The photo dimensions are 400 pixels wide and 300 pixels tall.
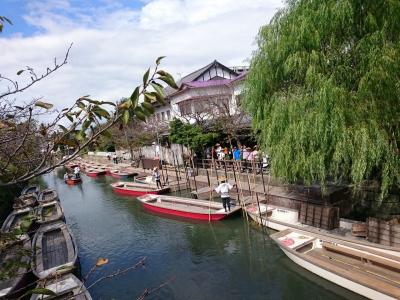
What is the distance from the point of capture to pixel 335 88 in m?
8.45

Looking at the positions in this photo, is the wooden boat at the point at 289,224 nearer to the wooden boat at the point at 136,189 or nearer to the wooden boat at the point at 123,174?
the wooden boat at the point at 136,189

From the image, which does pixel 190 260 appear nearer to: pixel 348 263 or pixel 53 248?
pixel 53 248

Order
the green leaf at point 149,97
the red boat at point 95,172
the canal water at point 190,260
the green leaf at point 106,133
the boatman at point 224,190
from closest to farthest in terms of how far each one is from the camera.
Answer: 1. the green leaf at point 149,97
2. the green leaf at point 106,133
3. the canal water at point 190,260
4. the boatman at point 224,190
5. the red boat at point 95,172

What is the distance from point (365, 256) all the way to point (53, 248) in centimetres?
1027

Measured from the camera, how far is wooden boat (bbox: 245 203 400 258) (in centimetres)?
888

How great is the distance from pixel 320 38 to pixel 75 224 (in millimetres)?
15622

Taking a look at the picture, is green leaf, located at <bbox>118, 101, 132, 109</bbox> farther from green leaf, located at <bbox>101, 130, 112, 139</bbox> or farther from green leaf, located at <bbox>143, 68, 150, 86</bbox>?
green leaf, located at <bbox>101, 130, 112, 139</bbox>

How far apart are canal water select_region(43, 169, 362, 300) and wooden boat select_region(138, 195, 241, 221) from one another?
0.38 m

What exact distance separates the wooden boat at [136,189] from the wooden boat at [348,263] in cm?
1232

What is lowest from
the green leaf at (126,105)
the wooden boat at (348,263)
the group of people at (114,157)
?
the wooden boat at (348,263)

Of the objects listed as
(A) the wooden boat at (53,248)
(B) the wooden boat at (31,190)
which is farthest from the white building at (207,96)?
(A) the wooden boat at (53,248)

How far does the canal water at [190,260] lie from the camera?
30.5ft

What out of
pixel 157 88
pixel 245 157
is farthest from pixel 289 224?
pixel 157 88

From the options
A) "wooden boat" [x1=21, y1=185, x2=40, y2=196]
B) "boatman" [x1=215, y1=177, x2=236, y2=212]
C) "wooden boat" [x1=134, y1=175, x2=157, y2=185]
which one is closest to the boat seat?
"boatman" [x1=215, y1=177, x2=236, y2=212]
